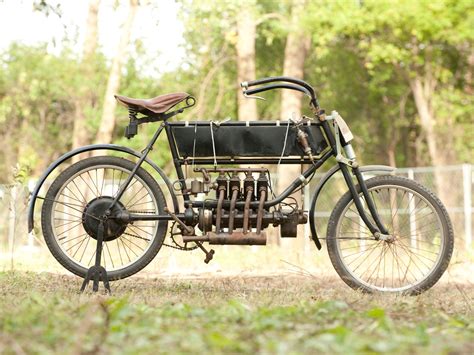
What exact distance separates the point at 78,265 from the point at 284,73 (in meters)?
13.2

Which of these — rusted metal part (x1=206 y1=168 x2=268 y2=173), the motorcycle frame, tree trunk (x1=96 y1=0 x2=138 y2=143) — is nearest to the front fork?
the motorcycle frame

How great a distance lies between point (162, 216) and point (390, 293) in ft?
5.13

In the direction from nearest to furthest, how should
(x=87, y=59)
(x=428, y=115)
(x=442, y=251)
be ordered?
(x=442, y=251) < (x=87, y=59) < (x=428, y=115)

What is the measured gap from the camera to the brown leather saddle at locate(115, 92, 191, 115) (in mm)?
5676

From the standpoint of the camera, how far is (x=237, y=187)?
5.70 metres

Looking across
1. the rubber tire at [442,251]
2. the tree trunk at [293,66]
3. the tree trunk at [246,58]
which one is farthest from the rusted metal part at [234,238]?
the tree trunk at [293,66]

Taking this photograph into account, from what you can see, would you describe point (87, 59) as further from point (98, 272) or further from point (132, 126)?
point (98, 272)

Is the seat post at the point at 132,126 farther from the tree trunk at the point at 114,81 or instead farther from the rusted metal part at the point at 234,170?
the tree trunk at the point at 114,81

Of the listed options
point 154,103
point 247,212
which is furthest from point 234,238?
point 154,103

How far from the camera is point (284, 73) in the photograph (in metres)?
18.6

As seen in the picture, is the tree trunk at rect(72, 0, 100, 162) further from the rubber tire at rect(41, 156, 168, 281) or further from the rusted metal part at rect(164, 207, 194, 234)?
the rusted metal part at rect(164, 207, 194, 234)

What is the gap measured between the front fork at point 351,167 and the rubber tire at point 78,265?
1.21 meters

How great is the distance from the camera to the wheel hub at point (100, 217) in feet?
18.9

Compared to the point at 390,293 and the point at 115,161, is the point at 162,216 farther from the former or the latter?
the point at 390,293
